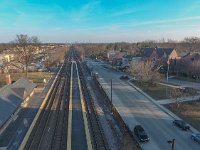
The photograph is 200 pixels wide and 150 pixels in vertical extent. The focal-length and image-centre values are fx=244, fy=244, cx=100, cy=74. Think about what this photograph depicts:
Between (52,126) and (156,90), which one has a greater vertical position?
(156,90)

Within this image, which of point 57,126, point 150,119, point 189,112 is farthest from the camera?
point 189,112

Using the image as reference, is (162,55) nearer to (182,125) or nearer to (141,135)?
(182,125)

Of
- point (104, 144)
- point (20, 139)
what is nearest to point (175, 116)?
point (104, 144)

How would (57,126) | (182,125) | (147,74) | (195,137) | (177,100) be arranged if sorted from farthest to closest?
(147,74) → (177,100) → (57,126) → (182,125) → (195,137)

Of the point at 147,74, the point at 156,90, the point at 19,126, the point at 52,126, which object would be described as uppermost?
the point at 147,74

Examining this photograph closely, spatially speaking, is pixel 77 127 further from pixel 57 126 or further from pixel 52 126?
pixel 52 126

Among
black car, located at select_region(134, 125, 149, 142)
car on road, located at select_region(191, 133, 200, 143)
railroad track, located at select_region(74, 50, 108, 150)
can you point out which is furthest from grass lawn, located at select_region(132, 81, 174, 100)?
black car, located at select_region(134, 125, 149, 142)

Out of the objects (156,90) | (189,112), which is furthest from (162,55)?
(189,112)

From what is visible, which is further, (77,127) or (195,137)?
(77,127)
